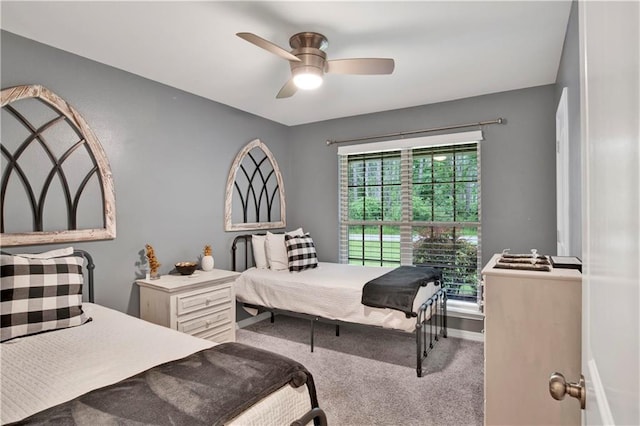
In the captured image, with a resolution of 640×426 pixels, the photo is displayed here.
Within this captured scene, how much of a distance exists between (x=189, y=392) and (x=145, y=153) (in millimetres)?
2482

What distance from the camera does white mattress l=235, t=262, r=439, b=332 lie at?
2.96m

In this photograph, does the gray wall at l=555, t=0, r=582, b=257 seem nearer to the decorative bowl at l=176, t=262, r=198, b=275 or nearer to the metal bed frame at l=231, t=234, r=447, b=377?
the metal bed frame at l=231, t=234, r=447, b=377

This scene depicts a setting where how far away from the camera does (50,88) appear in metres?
2.50

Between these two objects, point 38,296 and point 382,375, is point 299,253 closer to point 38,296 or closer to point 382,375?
point 382,375

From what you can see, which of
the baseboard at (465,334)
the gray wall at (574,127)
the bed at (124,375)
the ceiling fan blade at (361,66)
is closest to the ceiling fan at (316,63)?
the ceiling fan blade at (361,66)

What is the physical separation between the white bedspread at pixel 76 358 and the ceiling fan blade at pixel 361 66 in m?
1.96

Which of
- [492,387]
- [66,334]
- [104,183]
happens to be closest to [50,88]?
[104,183]

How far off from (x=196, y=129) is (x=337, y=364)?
107 inches

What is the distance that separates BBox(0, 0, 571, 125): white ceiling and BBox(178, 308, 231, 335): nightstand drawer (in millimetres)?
2124

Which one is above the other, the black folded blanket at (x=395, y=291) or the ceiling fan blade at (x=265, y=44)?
the ceiling fan blade at (x=265, y=44)

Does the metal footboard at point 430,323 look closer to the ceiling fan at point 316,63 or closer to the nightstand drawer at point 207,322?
the nightstand drawer at point 207,322

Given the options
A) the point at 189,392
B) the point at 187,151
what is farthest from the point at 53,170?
the point at 189,392

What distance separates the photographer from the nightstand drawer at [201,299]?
9.15 feet

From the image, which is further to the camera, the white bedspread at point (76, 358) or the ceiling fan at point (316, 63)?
the ceiling fan at point (316, 63)
